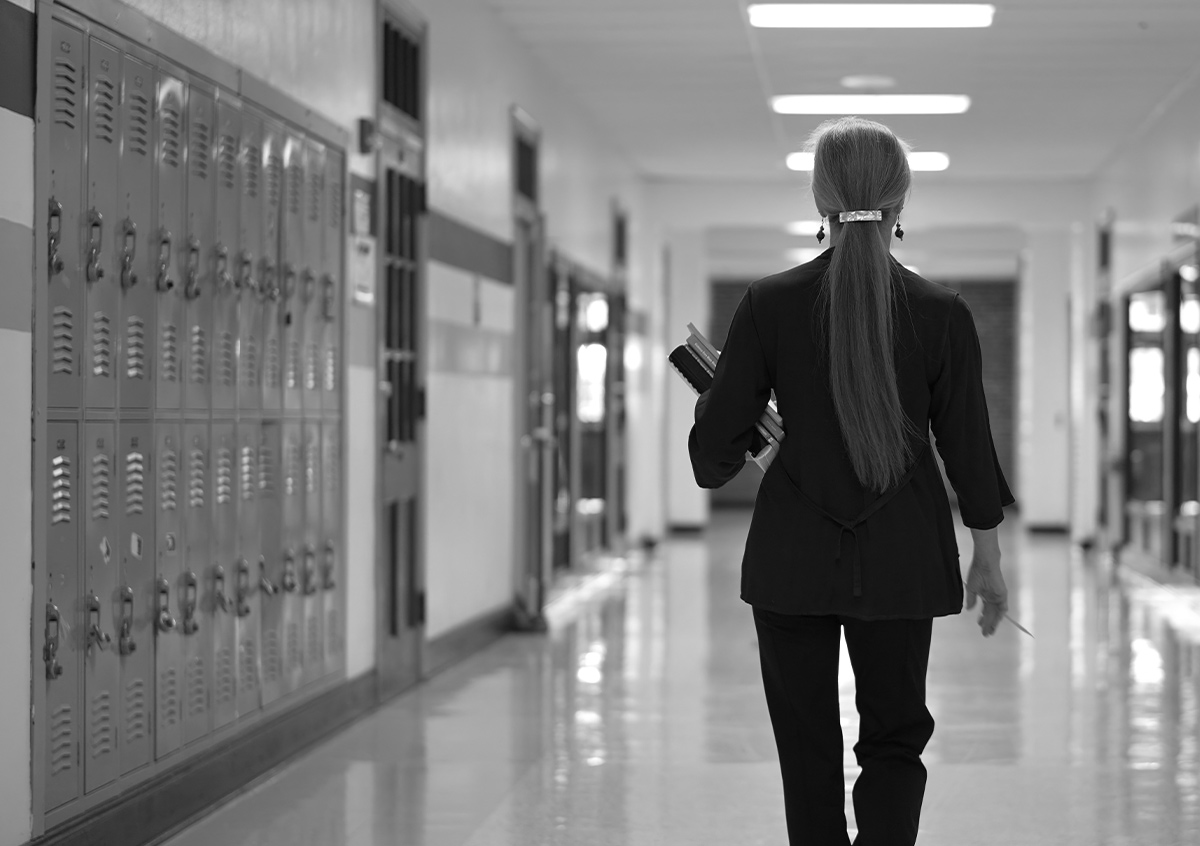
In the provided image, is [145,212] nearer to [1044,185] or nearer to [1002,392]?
[1044,185]

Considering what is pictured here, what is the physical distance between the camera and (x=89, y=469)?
3457 millimetres

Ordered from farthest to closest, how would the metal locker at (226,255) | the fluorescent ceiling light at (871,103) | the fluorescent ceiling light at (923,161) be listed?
the fluorescent ceiling light at (923,161) < the fluorescent ceiling light at (871,103) < the metal locker at (226,255)

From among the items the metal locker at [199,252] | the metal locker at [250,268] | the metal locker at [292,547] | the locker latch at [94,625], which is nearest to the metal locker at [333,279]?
the metal locker at [292,547]

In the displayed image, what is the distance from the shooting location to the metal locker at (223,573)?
4242 mm

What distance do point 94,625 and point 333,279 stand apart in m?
2.05

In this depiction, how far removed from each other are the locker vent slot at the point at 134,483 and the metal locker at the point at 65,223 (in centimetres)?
30

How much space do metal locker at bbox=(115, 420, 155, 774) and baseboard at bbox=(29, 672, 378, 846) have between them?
0.11 m

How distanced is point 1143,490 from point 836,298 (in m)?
9.76

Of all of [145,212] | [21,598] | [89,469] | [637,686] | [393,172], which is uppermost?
[393,172]

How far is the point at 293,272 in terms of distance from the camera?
4887 mm

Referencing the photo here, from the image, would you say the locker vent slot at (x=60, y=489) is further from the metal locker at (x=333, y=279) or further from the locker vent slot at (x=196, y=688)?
the metal locker at (x=333, y=279)

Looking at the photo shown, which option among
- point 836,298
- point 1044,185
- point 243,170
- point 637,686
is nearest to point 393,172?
point 243,170

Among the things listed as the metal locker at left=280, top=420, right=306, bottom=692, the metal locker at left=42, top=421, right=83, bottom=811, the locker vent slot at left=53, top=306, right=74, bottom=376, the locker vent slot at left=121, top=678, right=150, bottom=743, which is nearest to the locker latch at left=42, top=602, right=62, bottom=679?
the metal locker at left=42, top=421, right=83, bottom=811

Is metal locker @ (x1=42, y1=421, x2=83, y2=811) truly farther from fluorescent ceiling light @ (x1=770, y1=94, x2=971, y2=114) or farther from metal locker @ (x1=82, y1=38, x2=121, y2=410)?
fluorescent ceiling light @ (x1=770, y1=94, x2=971, y2=114)
